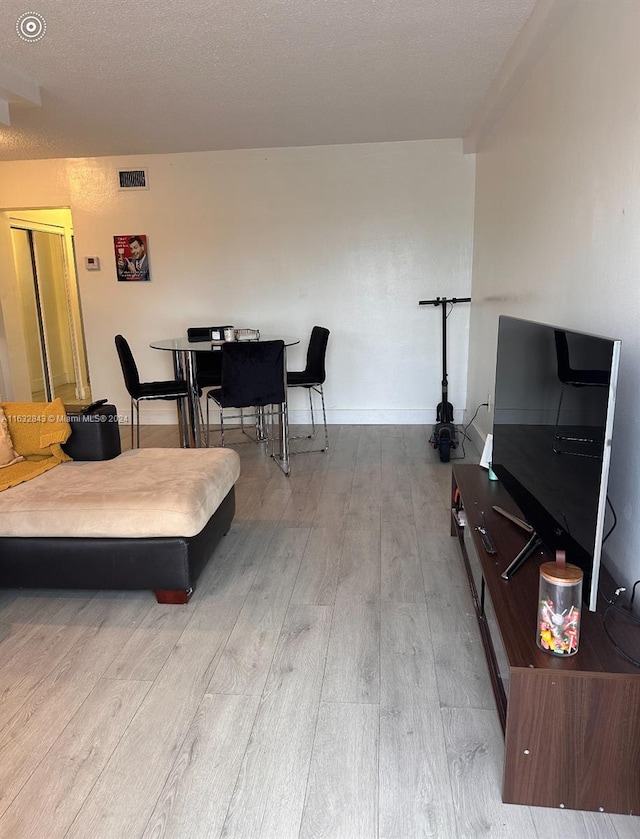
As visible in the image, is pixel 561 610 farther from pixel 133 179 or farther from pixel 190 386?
pixel 133 179

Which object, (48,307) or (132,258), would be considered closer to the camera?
(132,258)

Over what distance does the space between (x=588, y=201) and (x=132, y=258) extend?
14.1 feet

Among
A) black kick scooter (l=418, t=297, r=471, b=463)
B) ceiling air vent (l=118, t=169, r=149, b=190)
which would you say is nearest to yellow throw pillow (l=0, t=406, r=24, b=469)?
black kick scooter (l=418, t=297, r=471, b=463)

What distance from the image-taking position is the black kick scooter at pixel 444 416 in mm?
4145

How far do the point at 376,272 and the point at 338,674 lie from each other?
12.9 feet

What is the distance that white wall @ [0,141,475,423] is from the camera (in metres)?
4.97

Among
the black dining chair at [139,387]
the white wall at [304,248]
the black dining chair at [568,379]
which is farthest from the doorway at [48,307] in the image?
the black dining chair at [568,379]

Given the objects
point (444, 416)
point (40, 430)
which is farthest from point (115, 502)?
point (444, 416)

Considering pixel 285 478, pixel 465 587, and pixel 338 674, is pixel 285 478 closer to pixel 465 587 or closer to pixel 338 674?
pixel 465 587

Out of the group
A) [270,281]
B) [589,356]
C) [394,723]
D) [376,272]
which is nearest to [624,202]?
[589,356]

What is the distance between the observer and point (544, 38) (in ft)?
8.45

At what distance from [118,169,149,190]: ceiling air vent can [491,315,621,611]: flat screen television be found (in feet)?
13.5

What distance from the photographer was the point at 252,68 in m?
3.15

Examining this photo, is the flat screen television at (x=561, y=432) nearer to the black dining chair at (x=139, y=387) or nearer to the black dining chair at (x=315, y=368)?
the black dining chair at (x=315, y=368)
